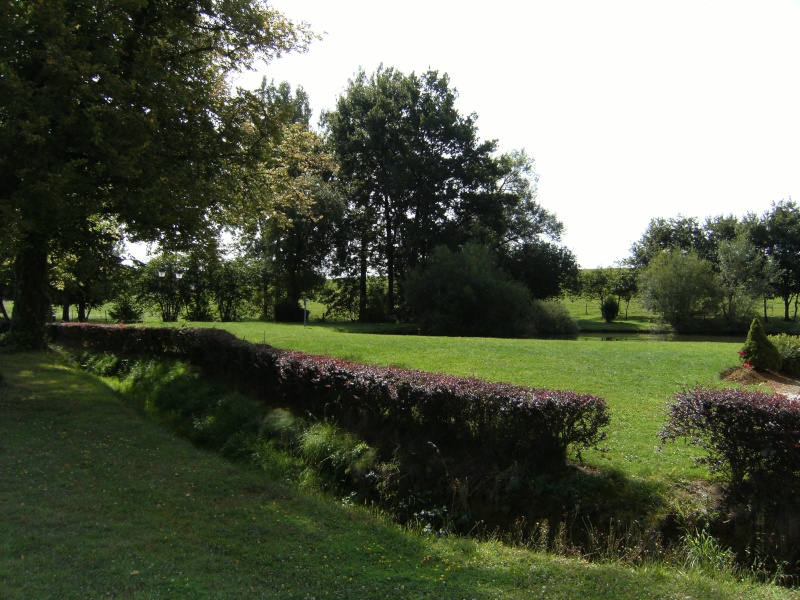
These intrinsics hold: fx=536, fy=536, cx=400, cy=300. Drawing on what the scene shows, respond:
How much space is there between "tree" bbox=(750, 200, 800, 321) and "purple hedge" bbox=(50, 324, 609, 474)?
166ft

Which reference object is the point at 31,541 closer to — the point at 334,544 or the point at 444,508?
the point at 334,544

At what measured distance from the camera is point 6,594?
3.52m

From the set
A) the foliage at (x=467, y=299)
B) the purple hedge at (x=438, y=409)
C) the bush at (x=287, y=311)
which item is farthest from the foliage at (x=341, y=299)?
the purple hedge at (x=438, y=409)

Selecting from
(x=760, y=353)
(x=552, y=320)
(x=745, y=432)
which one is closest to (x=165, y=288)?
(x=552, y=320)

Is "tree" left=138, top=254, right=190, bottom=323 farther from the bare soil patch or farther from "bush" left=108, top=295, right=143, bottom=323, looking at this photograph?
the bare soil patch

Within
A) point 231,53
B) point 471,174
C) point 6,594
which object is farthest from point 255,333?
point 471,174

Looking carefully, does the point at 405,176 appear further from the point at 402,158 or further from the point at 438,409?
the point at 438,409

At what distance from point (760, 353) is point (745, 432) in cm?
1011

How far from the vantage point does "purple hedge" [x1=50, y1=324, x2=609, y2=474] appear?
6348 mm

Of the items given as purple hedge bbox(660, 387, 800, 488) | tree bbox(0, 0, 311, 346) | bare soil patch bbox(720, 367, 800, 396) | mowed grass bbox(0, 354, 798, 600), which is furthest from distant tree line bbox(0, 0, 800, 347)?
bare soil patch bbox(720, 367, 800, 396)

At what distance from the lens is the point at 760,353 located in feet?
44.9

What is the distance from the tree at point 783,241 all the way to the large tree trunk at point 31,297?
53.4 meters

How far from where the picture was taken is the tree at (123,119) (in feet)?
33.1

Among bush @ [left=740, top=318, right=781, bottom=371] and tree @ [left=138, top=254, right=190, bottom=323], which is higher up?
tree @ [left=138, top=254, right=190, bottom=323]
